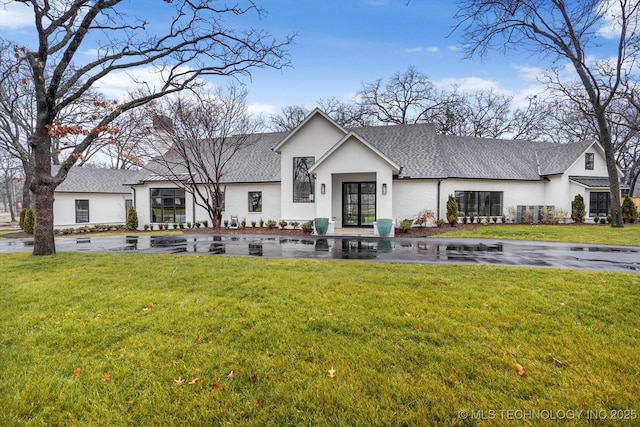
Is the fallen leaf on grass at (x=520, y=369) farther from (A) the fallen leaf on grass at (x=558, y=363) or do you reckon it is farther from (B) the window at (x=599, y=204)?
(B) the window at (x=599, y=204)

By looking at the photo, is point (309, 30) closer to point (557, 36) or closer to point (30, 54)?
point (30, 54)

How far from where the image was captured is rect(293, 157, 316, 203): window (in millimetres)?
19766

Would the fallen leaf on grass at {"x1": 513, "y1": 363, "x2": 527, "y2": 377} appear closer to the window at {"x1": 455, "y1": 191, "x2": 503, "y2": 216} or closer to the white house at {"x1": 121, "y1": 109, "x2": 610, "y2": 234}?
the white house at {"x1": 121, "y1": 109, "x2": 610, "y2": 234}

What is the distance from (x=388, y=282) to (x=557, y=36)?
21778mm

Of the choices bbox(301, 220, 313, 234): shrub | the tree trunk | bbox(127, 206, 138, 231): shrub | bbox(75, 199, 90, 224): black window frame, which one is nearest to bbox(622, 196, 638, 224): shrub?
bbox(301, 220, 313, 234): shrub

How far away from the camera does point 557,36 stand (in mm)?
19000

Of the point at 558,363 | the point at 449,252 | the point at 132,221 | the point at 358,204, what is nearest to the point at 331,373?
the point at 558,363

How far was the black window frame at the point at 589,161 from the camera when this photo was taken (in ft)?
76.1

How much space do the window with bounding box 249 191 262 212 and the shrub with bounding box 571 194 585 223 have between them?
2192cm

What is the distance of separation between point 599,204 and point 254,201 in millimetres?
24865

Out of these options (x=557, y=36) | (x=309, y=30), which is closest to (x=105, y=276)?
(x=309, y=30)

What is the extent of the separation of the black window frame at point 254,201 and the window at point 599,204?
77.5 feet

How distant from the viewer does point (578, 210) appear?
21.7 metres

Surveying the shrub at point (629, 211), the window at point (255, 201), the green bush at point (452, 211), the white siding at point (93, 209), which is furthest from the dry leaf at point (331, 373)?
the white siding at point (93, 209)
